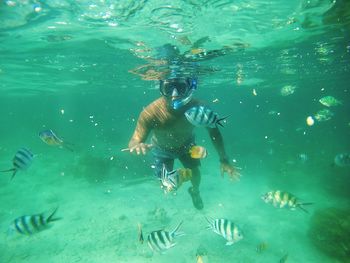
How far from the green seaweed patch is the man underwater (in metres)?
7.25

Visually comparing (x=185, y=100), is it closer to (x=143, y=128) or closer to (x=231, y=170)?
(x=143, y=128)

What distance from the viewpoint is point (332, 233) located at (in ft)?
42.3

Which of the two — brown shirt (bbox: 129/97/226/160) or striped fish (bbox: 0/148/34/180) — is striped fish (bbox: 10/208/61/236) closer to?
striped fish (bbox: 0/148/34/180)

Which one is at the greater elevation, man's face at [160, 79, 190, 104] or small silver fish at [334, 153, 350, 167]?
man's face at [160, 79, 190, 104]

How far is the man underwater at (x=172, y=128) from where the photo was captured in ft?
30.1

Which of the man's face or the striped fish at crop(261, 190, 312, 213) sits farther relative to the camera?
the man's face

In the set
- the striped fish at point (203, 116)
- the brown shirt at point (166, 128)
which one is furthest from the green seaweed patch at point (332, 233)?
the striped fish at point (203, 116)

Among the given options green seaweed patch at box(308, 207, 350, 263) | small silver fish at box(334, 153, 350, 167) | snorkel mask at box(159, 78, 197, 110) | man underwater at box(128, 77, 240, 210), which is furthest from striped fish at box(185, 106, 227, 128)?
green seaweed patch at box(308, 207, 350, 263)

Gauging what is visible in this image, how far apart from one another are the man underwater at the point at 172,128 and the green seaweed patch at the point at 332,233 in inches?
285

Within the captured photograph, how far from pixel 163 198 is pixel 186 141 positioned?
1025 cm

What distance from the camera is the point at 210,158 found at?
118 feet

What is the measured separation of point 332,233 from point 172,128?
371 inches

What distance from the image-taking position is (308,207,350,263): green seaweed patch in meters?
12.1

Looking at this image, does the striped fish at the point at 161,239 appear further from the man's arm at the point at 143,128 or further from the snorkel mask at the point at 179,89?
the snorkel mask at the point at 179,89
